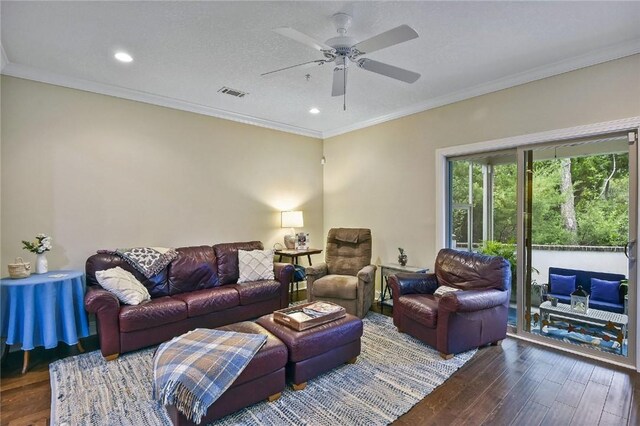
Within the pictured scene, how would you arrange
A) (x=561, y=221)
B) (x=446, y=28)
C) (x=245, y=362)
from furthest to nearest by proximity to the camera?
(x=561, y=221)
(x=446, y=28)
(x=245, y=362)

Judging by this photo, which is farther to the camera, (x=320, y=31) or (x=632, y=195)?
(x=632, y=195)

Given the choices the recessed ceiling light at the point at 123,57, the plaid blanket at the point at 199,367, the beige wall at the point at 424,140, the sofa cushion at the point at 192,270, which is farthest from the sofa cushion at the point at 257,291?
the recessed ceiling light at the point at 123,57

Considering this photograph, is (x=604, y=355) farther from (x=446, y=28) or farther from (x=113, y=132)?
(x=113, y=132)

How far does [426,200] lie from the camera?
4.45 m

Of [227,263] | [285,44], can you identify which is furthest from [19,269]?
[285,44]

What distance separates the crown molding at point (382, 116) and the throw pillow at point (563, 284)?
211cm

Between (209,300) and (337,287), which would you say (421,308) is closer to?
(337,287)

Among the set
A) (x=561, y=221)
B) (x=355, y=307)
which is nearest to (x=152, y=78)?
(x=355, y=307)

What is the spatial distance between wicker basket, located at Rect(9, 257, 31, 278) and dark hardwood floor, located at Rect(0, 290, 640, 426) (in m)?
0.80

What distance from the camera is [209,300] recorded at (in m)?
3.57

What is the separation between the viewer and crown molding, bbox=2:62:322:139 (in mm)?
3303

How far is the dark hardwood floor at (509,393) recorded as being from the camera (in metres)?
2.22

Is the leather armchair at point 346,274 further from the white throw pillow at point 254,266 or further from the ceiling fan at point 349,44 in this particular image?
the ceiling fan at point 349,44

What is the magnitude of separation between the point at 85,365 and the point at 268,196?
3.16 metres
